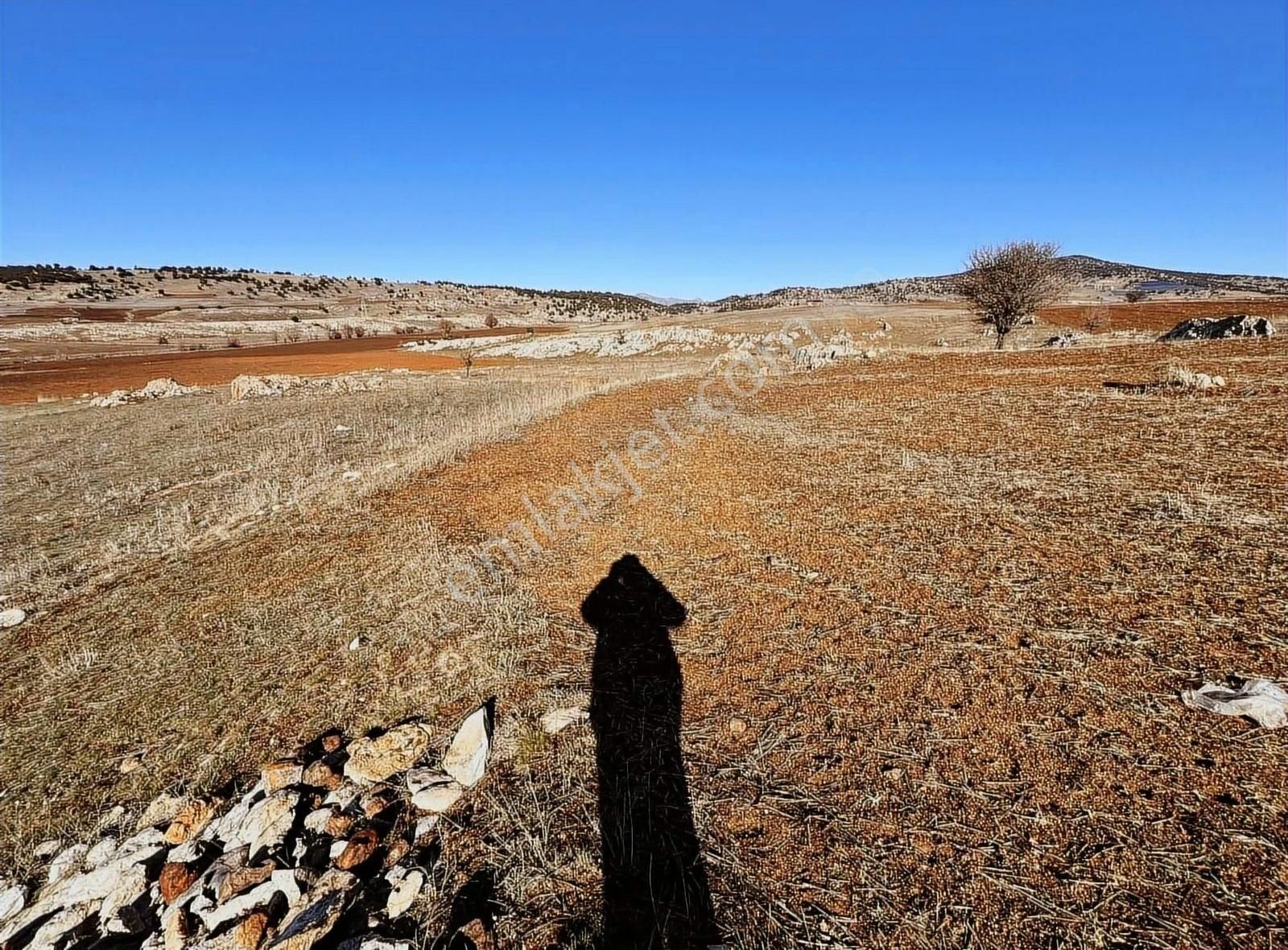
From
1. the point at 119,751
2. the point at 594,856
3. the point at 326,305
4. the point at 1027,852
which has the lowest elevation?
the point at 119,751

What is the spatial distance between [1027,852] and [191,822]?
4.77 meters

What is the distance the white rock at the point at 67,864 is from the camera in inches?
131

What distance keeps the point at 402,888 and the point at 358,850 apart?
456mm

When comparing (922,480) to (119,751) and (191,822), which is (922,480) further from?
(119,751)

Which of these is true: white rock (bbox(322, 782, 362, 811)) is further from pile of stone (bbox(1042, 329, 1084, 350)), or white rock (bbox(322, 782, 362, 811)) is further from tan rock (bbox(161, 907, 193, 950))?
pile of stone (bbox(1042, 329, 1084, 350))

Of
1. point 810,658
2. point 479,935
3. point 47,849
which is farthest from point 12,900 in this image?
point 810,658

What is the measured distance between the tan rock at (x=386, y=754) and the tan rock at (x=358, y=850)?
1.58 feet

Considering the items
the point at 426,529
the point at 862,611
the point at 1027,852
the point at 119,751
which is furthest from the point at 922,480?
the point at 119,751

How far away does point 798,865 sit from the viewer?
2615 millimetres

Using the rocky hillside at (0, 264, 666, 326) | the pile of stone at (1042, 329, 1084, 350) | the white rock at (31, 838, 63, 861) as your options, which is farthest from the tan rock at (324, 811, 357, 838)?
the rocky hillside at (0, 264, 666, 326)

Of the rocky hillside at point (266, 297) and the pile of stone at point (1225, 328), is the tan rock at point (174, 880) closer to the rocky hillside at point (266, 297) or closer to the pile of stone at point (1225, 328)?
the pile of stone at point (1225, 328)

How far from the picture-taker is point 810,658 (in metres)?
4.14

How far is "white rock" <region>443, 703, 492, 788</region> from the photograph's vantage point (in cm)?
346

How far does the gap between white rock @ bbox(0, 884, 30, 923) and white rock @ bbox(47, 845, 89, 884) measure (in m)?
0.11
